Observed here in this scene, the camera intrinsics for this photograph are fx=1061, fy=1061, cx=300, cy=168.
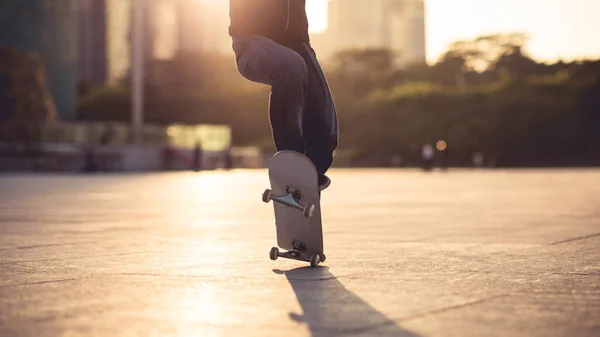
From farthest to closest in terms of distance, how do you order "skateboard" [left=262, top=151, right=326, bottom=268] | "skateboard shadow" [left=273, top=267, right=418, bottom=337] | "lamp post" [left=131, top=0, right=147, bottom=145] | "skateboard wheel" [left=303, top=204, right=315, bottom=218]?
1. "lamp post" [left=131, top=0, right=147, bottom=145]
2. "skateboard" [left=262, top=151, right=326, bottom=268]
3. "skateboard wheel" [left=303, top=204, right=315, bottom=218]
4. "skateboard shadow" [left=273, top=267, right=418, bottom=337]

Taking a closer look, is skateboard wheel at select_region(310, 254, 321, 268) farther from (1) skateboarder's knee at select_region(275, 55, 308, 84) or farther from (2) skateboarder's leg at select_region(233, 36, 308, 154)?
(1) skateboarder's knee at select_region(275, 55, 308, 84)

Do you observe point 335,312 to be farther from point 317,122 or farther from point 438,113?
point 438,113

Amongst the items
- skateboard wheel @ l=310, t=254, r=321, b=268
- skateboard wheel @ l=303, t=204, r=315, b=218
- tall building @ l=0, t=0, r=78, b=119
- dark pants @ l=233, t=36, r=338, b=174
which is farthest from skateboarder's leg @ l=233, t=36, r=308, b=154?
tall building @ l=0, t=0, r=78, b=119

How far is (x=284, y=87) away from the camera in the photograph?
5000 millimetres

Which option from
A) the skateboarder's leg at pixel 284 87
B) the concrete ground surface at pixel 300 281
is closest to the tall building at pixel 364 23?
the concrete ground surface at pixel 300 281

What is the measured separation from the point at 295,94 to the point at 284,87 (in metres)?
0.06

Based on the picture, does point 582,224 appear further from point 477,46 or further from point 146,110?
point 477,46

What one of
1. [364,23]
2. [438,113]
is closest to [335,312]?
[438,113]

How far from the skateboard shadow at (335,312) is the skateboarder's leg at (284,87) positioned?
0.87m

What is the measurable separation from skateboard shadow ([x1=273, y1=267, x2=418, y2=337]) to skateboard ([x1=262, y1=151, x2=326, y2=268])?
535mm

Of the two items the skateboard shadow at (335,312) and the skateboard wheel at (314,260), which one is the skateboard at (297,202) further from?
the skateboard shadow at (335,312)

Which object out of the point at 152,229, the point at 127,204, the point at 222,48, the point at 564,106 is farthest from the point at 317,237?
the point at 222,48

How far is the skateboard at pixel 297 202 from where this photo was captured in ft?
15.7

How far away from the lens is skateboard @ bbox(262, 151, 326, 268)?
4.77 meters
